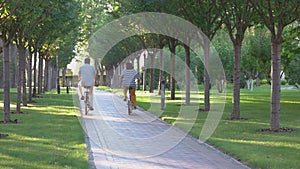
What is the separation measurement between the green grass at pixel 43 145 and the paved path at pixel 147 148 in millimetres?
332

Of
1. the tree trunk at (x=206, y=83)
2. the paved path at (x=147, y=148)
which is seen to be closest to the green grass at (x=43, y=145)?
the paved path at (x=147, y=148)

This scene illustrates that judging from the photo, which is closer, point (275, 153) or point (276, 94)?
point (275, 153)

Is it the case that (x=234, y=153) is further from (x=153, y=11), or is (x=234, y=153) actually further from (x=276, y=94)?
(x=153, y=11)

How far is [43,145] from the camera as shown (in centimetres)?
1050

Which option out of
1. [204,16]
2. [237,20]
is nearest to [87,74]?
[204,16]

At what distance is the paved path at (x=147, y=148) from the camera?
869 cm

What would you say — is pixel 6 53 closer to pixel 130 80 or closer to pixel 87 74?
pixel 87 74

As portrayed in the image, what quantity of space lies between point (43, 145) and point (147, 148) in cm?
222

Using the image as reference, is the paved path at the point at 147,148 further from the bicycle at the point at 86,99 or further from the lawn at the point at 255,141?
the bicycle at the point at 86,99

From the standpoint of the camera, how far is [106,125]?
49.0ft

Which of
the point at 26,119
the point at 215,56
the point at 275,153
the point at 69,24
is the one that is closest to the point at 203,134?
the point at 275,153

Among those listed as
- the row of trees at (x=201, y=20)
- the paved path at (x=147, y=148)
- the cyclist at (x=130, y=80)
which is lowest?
the paved path at (x=147, y=148)

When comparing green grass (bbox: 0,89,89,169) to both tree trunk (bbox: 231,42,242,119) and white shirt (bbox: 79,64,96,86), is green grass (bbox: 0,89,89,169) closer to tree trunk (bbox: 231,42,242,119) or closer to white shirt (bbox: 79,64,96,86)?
white shirt (bbox: 79,64,96,86)

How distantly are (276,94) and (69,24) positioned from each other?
1309 centimetres
